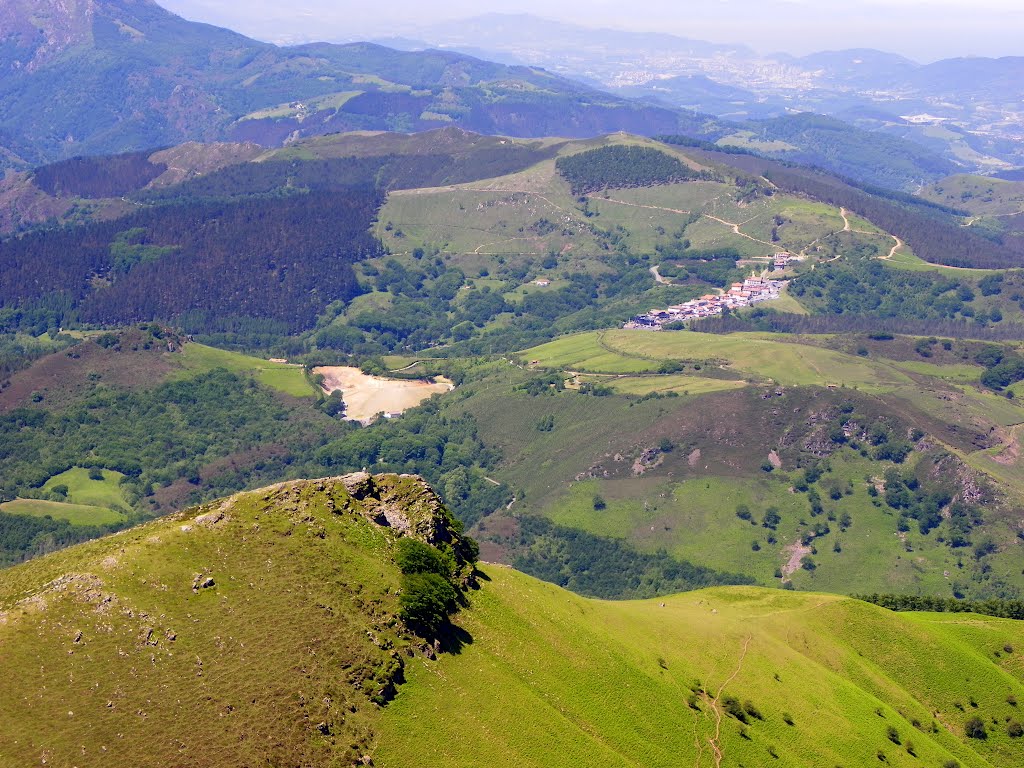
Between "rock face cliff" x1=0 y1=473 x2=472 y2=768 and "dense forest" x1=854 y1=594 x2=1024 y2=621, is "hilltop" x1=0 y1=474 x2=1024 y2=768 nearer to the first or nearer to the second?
"rock face cliff" x1=0 y1=473 x2=472 y2=768

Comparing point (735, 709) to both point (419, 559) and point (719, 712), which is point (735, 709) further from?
point (419, 559)

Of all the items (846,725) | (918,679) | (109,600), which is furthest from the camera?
(918,679)

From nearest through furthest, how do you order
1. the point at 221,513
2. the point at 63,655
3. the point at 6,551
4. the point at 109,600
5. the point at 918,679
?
the point at 63,655 → the point at 109,600 → the point at 221,513 → the point at 918,679 → the point at 6,551

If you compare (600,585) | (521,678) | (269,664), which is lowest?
(600,585)

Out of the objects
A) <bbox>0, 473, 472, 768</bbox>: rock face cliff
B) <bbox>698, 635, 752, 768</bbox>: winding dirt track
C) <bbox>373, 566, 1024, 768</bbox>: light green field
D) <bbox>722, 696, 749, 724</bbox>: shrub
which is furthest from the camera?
<bbox>722, 696, 749, 724</bbox>: shrub

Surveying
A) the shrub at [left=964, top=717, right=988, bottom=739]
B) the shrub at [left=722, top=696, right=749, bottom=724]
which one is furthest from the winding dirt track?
the shrub at [left=964, top=717, right=988, bottom=739]

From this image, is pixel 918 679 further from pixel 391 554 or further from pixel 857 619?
pixel 391 554

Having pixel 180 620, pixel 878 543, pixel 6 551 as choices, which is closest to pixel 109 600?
pixel 180 620
